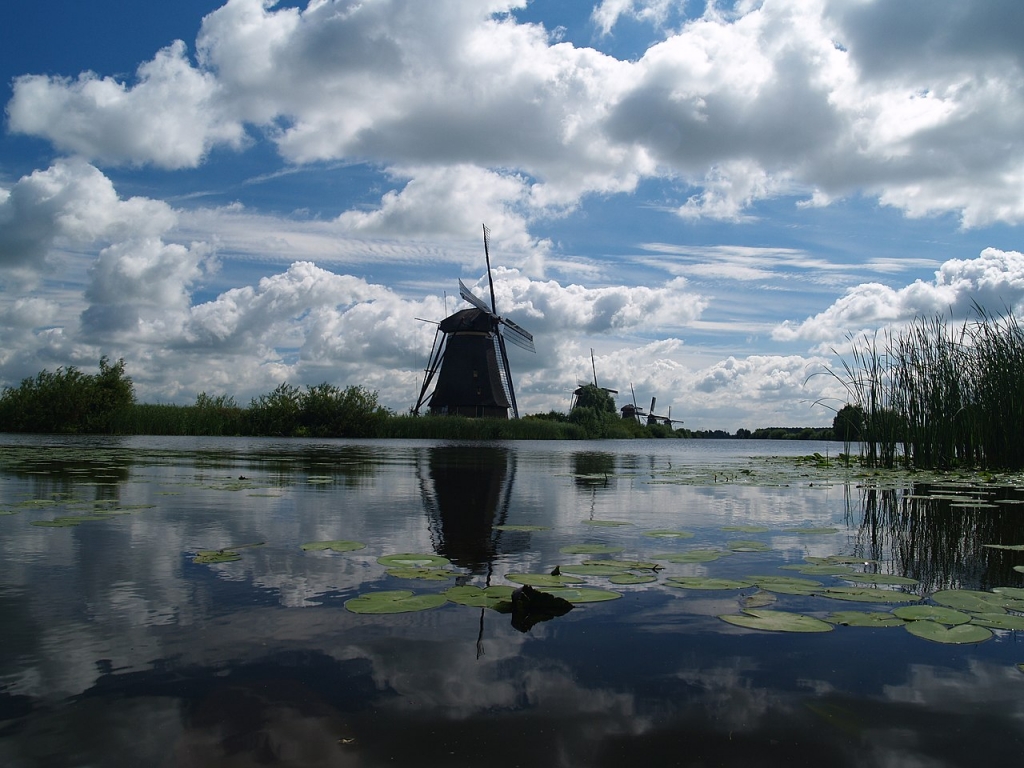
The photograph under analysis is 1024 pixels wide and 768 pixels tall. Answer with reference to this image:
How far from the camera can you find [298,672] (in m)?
2.00

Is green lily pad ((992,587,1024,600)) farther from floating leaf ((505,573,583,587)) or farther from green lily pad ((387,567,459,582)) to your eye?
green lily pad ((387,567,459,582))

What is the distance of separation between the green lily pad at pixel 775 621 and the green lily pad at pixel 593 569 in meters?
0.80

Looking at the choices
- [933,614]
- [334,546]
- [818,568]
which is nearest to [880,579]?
[818,568]

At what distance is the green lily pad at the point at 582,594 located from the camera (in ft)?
9.28

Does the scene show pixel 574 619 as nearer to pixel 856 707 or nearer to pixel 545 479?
pixel 856 707

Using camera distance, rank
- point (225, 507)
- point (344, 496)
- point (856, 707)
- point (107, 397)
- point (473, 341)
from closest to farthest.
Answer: point (856, 707) < point (225, 507) < point (344, 496) < point (107, 397) < point (473, 341)

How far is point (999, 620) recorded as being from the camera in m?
2.57

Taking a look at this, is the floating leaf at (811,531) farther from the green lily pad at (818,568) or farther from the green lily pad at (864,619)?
the green lily pad at (864,619)

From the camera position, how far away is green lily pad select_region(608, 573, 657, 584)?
3211mm

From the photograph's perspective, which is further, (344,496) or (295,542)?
(344,496)

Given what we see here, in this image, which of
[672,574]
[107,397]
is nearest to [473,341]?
[107,397]

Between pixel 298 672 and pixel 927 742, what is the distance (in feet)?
5.23

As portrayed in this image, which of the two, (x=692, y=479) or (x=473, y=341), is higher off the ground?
(x=473, y=341)

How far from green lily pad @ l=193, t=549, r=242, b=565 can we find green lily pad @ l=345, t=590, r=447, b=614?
1066 millimetres
